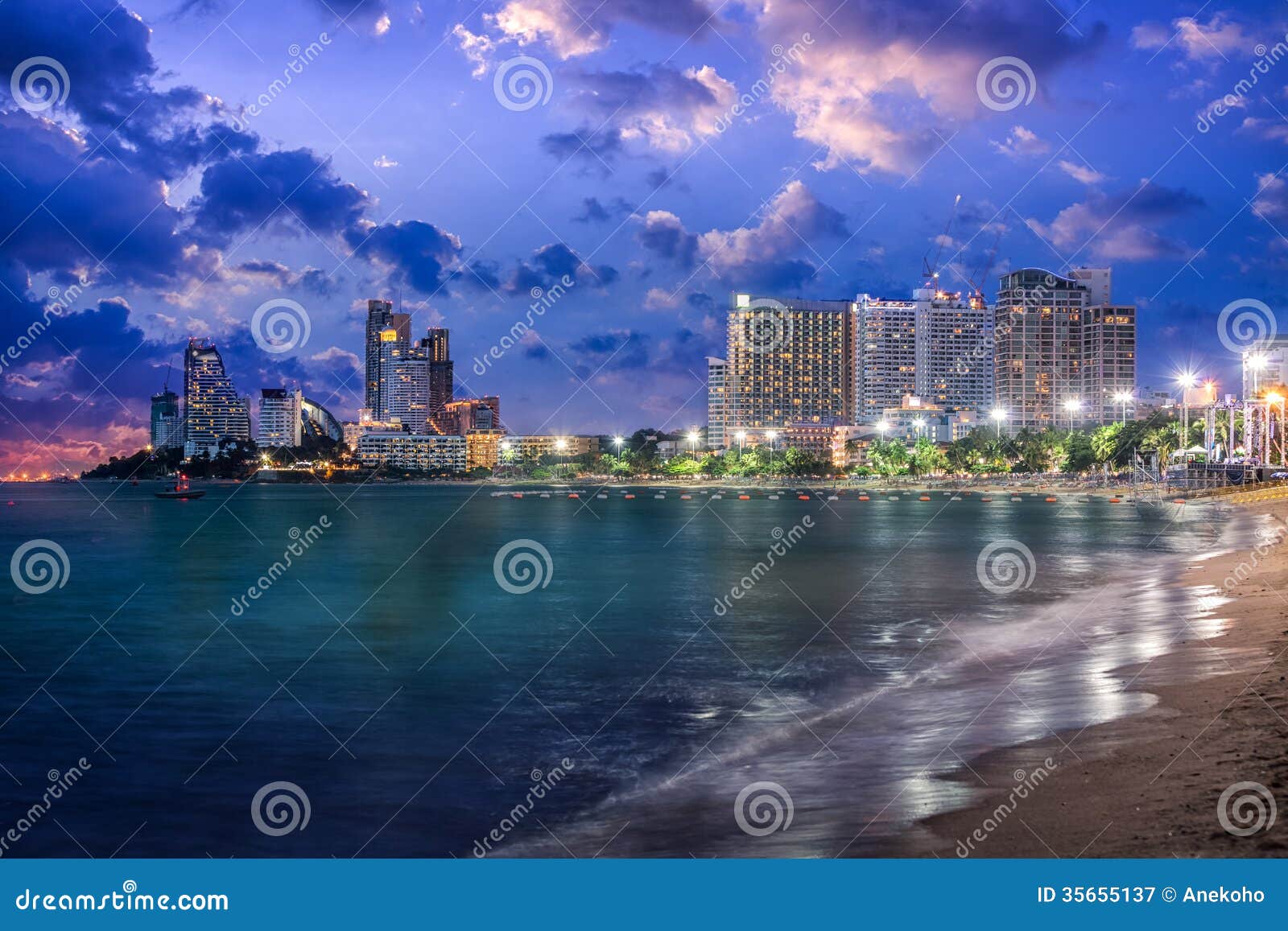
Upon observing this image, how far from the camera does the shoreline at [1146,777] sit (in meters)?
10.6

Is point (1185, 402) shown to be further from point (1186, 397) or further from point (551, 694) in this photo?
point (551, 694)

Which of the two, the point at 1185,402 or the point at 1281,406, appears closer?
the point at 1281,406

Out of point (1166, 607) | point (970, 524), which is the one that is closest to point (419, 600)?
point (1166, 607)

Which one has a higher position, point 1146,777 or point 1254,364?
point 1254,364

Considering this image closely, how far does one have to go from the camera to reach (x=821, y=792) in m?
14.2

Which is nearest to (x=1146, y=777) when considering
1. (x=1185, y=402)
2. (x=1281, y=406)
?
(x=1281, y=406)

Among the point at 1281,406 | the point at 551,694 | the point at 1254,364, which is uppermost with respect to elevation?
the point at 1254,364

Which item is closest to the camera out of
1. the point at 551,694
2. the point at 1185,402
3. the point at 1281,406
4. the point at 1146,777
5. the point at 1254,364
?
the point at 1146,777

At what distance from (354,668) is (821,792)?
16.2 m

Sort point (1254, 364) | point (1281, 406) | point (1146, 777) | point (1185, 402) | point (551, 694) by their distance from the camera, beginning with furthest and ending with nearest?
point (1185, 402) → point (1254, 364) → point (1281, 406) → point (551, 694) → point (1146, 777)

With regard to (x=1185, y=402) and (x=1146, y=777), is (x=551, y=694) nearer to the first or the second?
(x=1146, y=777)

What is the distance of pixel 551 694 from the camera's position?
23375mm

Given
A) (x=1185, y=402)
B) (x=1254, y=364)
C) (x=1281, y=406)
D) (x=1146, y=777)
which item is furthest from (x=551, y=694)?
(x=1185, y=402)

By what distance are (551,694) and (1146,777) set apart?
13723mm
